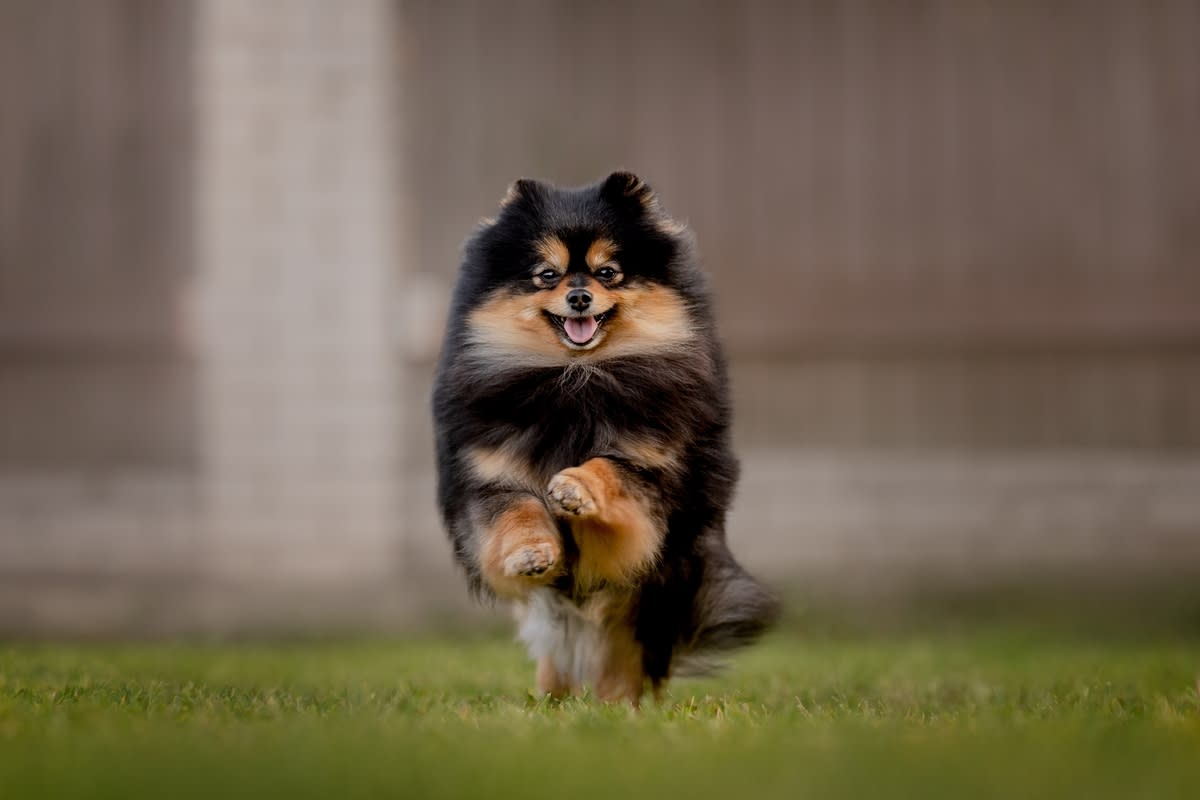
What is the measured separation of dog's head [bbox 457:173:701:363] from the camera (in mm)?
3689

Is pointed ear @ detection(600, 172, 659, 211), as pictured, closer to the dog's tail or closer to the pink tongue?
the pink tongue

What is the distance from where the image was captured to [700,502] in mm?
3715

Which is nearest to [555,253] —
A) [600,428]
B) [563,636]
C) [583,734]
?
[600,428]

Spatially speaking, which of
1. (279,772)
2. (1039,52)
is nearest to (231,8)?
(1039,52)

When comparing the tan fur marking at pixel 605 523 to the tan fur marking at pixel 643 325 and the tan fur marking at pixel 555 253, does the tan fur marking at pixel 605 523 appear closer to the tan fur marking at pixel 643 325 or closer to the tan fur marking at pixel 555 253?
the tan fur marking at pixel 643 325

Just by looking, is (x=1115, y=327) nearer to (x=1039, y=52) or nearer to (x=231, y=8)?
(x=1039, y=52)

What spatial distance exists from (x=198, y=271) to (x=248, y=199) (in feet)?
1.40

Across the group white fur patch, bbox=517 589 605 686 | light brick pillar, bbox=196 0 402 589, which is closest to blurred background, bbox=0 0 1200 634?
light brick pillar, bbox=196 0 402 589

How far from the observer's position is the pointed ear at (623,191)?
3.81 meters

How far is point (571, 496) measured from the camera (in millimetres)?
3334

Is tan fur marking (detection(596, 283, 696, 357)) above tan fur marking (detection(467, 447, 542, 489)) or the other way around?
above

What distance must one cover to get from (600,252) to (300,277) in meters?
3.51

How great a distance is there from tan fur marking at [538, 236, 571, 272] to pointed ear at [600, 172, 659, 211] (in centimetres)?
22

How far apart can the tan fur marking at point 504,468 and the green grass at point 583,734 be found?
0.56 metres
